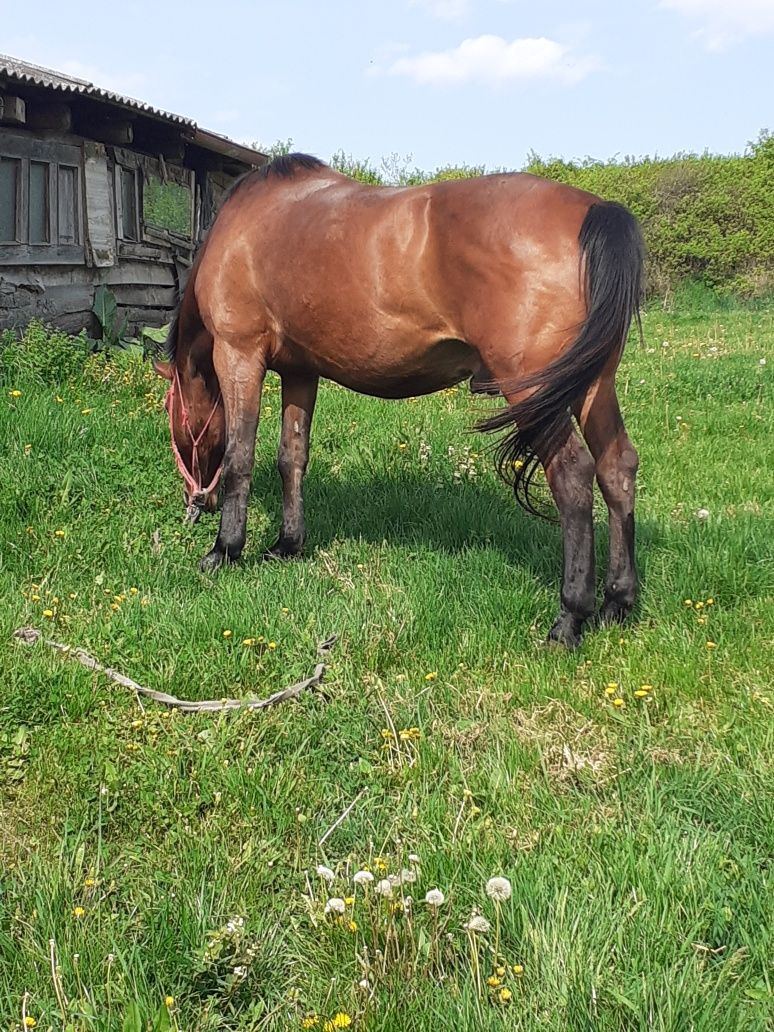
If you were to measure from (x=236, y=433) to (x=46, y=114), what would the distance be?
6593mm

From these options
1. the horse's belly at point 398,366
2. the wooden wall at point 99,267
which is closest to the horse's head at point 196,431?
the horse's belly at point 398,366

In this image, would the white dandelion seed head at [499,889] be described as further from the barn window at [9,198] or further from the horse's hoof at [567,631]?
the barn window at [9,198]

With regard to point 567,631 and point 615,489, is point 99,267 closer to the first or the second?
point 615,489

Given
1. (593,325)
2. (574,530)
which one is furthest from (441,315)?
(574,530)

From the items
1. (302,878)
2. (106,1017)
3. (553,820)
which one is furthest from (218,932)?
(553,820)

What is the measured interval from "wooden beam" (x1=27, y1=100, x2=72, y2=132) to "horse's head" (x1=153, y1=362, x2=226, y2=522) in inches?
222

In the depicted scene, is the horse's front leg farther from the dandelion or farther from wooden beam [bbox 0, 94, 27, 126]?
wooden beam [bbox 0, 94, 27, 126]

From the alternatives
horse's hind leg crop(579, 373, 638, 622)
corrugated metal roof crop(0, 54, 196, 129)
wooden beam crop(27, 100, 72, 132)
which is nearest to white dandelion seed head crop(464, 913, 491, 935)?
horse's hind leg crop(579, 373, 638, 622)

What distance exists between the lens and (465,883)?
2287 millimetres

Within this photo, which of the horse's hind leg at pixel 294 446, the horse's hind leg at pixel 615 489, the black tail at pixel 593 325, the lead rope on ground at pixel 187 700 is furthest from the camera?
the horse's hind leg at pixel 294 446

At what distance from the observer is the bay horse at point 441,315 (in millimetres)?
3727

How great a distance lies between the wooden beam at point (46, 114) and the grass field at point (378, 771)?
5.40m

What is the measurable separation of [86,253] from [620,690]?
363 inches

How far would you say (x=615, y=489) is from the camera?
4.24m
